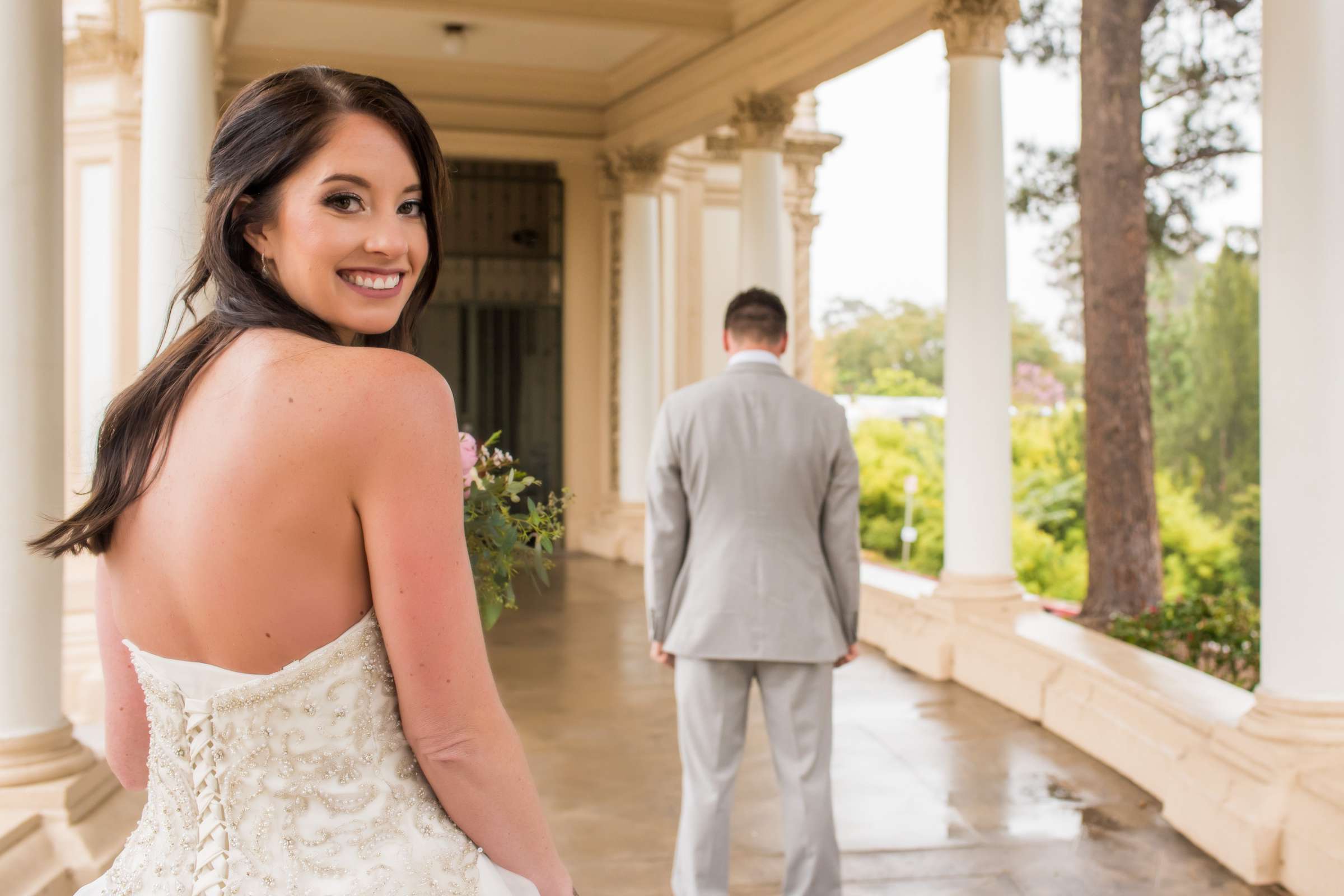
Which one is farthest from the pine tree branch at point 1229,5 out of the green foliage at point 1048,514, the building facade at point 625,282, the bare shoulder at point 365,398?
the bare shoulder at point 365,398

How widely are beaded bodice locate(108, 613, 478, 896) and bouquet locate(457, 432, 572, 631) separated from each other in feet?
3.26

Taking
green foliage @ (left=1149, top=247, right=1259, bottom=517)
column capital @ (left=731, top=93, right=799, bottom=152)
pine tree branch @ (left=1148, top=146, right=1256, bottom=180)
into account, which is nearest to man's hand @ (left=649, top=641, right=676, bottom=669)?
column capital @ (left=731, top=93, right=799, bottom=152)

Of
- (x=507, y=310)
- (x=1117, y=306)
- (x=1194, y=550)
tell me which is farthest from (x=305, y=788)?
(x=1194, y=550)

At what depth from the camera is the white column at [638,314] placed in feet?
53.1

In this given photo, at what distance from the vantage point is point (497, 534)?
2652 mm

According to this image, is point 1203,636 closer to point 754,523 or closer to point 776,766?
point 776,766

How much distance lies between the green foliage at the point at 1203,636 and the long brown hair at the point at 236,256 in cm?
821

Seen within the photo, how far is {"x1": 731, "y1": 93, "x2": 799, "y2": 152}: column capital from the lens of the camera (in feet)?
40.3

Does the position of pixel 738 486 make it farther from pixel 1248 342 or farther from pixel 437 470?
pixel 1248 342

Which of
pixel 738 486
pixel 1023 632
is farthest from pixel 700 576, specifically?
pixel 1023 632

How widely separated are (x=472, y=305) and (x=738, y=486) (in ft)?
42.5

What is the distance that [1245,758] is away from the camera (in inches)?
212

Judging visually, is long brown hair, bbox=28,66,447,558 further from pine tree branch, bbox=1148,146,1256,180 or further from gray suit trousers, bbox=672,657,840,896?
pine tree branch, bbox=1148,146,1256,180

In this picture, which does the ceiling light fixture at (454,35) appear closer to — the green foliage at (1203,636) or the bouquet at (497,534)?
the green foliage at (1203,636)
